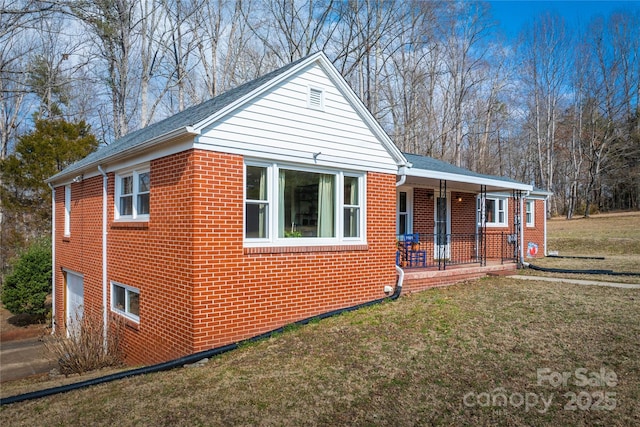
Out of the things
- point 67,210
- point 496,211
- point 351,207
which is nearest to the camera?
point 351,207

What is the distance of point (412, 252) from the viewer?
12.2m

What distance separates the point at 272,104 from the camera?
770cm

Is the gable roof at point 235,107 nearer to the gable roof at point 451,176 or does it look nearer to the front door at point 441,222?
the gable roof at point 451,176

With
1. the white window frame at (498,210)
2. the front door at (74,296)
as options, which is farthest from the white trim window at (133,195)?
the white window frame at (498,210)

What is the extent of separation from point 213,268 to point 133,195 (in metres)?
2.96

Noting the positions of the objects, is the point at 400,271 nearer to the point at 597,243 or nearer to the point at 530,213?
the point at 530,213

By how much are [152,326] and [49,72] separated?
20912mm

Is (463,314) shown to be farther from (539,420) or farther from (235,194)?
(235,194)

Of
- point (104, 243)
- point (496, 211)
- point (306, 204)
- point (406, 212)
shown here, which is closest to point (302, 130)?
point (306, 204)

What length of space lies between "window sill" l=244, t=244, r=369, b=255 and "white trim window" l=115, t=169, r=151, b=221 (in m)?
2.39

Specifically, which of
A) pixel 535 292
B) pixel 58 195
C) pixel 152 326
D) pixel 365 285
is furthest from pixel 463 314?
pixel 58 195

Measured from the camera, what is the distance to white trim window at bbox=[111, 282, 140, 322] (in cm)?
864

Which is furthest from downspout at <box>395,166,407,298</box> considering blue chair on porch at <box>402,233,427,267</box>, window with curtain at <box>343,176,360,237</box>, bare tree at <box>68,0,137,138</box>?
bare tree at <box>68,0,137,138</box>

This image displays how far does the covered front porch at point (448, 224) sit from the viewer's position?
11.1 metres
